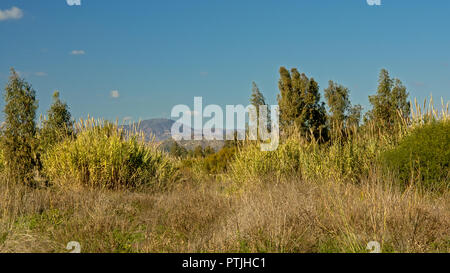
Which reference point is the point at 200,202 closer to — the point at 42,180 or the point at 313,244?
the point at 313,244

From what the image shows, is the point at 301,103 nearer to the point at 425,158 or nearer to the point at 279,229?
the point at 425,158

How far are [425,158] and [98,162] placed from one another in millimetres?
8271

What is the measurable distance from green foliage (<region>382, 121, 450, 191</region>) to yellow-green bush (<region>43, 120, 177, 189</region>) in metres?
6.43

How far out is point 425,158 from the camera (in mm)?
8688

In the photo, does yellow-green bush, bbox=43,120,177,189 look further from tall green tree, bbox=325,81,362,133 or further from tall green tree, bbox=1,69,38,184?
tall green tree, bbox=325,81,362,133

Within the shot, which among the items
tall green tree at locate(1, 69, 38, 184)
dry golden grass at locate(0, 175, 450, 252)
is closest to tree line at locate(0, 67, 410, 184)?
tall green tree at locate(1, 69, 38, 184)

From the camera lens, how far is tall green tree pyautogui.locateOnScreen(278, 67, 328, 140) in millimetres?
30109

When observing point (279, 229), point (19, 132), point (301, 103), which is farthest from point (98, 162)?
point (301, 103)

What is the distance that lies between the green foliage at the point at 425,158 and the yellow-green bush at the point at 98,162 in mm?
6425

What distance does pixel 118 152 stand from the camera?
10.8 m

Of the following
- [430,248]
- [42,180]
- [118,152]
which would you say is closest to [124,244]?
[430,248]

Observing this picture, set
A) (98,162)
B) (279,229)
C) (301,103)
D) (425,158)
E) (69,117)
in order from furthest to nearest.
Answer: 1. (301,103)
2. (69,117)
3. (98,162)
4. (425,158)
5. (279,229)

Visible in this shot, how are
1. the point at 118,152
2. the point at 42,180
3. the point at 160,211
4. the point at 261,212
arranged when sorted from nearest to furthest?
the point at 261,212 < the point at 160,211 < the point at 118,152 < the point at 42,180

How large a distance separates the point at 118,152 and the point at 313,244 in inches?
287
